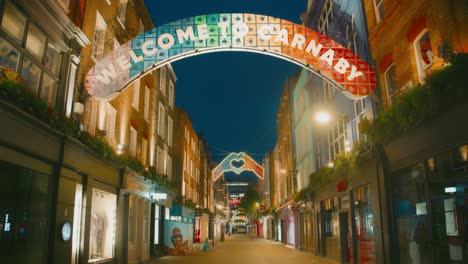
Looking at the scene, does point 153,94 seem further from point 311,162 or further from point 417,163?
point 417,163

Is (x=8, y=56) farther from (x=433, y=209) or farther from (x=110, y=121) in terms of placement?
(x=433, y=209)

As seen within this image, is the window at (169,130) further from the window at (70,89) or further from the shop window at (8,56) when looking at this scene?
the shop window at (8,56)

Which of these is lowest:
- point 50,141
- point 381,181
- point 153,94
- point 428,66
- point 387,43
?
point 381,181

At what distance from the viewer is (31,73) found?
10867mm

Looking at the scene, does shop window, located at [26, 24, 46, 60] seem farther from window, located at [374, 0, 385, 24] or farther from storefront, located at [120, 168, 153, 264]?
window, located at [374, 0, 385, 24]

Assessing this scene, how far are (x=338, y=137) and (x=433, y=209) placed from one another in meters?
10.6

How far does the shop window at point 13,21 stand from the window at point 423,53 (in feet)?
36.4

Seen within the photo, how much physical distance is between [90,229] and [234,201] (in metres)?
180

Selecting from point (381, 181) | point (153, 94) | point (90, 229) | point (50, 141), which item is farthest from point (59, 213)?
point (153, 94)

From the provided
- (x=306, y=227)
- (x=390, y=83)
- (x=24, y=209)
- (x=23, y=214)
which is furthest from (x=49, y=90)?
(x=306, y=227)

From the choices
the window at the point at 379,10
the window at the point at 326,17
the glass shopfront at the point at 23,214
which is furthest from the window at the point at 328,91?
the glass shopfront at the point at 23,214

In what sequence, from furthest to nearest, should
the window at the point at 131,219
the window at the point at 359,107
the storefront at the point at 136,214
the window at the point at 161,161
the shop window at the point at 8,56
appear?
the window at the point at 161,161 → the window at the point at 131,219 → the storefront at the point at 136,214 → the window at the point at 359,107 → the shop window at the point at 8,56

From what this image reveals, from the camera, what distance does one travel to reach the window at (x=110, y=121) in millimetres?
17484

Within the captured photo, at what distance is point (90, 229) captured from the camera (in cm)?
1488
